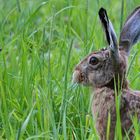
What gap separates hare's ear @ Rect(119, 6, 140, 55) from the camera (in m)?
5.77

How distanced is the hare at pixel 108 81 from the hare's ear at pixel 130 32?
88mm

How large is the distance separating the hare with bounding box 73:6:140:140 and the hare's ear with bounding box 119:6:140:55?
0.09 meters

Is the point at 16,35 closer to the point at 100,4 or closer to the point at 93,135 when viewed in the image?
the point at 100,4

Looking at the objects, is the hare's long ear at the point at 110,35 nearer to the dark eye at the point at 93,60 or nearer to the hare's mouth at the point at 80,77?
the dark eye at the point at 93,60

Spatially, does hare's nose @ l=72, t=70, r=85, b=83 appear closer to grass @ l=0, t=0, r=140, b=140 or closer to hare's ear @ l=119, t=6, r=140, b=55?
grass @ l=0, t=0, r=140, b=140

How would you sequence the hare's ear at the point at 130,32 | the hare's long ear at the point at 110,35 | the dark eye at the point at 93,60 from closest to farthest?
the hare's long ear at the point at 110,35 → the dark eye at the point at 93,60 → the hare's ear at the point at 130,32

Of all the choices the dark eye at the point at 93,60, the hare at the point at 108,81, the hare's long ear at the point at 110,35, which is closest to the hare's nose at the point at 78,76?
the hare at the point at 108,81

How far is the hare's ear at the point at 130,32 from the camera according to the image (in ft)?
18.9

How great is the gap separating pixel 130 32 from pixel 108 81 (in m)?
0.54

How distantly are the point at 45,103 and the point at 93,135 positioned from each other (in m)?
0.39

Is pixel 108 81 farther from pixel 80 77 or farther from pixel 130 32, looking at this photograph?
pixel 130 32

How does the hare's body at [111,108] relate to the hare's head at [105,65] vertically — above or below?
below

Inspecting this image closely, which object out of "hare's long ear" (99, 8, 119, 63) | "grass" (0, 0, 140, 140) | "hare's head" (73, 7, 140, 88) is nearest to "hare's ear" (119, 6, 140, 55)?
"hare's head" (73, 7, 140, 88)

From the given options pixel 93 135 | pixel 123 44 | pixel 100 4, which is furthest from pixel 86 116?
pixel 100 4
